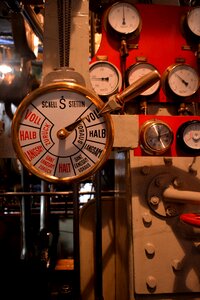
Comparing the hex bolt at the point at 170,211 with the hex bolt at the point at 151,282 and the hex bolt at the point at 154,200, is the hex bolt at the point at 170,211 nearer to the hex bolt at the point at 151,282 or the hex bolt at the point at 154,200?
the hex bolt at the point at 154,200

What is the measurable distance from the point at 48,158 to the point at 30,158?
0.06 meters

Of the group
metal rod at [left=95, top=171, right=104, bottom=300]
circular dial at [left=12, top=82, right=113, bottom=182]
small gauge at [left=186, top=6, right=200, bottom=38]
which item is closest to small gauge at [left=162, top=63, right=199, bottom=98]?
small gauge at [left=186, top=6, right=200, bottom=38]

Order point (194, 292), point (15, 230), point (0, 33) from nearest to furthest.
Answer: point (194, 292) → point (15, 230) → point (0, 33)

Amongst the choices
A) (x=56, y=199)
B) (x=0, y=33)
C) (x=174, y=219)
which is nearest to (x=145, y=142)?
(x=174, y=219)

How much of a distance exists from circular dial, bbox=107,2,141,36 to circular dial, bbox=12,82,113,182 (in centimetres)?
87

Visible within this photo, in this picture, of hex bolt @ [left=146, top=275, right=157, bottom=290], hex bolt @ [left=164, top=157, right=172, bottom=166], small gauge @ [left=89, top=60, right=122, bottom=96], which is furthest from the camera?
small gauge @ [left=89, top=60, right=122, bottom=96]

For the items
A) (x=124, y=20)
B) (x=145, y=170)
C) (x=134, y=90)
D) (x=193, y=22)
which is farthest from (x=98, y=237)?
(x=193, y=22)

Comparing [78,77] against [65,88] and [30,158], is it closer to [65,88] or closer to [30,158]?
[65,88]

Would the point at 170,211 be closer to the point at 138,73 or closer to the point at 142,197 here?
the point at 142,197

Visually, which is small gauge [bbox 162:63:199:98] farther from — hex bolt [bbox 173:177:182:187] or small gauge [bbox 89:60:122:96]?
hex bolt [bbox 173:177:182:187]

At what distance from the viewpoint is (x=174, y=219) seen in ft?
4.08

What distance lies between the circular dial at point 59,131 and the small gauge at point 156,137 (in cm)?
42

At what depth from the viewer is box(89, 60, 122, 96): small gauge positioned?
1.58 metres

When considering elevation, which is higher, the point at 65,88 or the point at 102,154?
the point at 65,88
